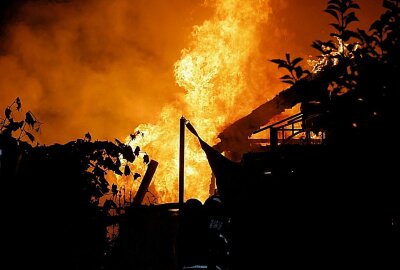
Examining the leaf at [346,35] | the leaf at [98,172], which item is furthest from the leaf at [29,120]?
the leaf at [346,35]

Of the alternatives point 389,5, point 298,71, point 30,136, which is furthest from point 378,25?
point 30,136

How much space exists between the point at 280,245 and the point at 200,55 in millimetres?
24567

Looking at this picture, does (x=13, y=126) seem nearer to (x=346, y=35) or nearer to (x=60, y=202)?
(x=60, y=202)

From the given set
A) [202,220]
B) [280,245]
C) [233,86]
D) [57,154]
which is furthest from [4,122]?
[233,86]

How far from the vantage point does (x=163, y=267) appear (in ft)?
28.3

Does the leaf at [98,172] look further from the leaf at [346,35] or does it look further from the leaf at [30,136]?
the leaf at [346,35]

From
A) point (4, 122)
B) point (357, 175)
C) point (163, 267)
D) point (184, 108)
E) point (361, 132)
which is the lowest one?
point (163, 267)

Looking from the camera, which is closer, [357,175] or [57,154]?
[357,175]

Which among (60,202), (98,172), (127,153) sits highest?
(127,153)

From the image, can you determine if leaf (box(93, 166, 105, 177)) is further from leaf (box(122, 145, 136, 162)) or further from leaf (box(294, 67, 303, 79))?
leaf (box(294, 67, 303, 79))

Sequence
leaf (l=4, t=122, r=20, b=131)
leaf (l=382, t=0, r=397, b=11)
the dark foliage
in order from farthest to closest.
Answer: leaf (l=4, t=122, r=20, b=131)
the dark foliage
leaf (l=382, t=0, r=397, b=11)

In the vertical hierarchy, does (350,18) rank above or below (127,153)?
above

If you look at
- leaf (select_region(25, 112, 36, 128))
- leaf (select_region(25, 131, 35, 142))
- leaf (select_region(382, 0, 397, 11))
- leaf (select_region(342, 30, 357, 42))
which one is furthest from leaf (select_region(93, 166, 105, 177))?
leaf (select_region(382, 0, 397, 11))

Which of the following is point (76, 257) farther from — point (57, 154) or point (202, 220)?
Answer: point (202, 220)
